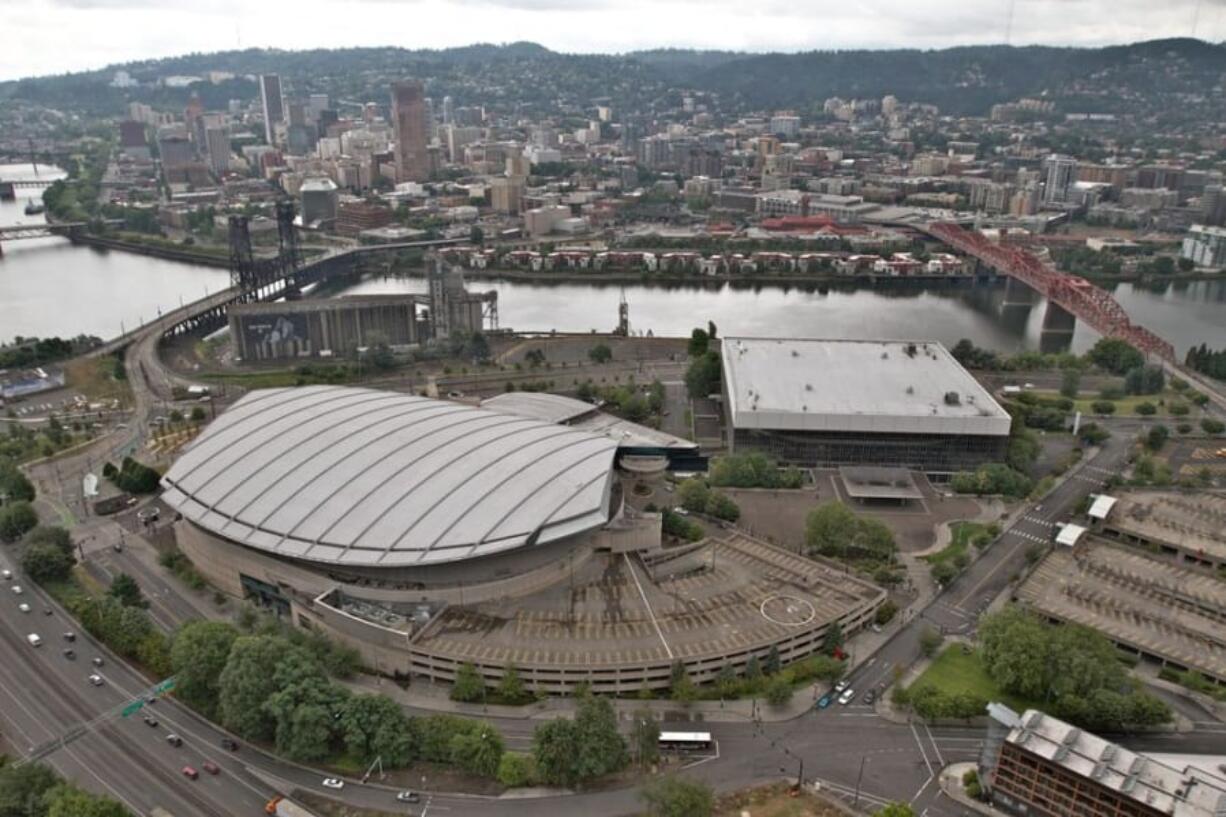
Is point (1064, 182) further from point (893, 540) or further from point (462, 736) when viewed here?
point (462, 736)

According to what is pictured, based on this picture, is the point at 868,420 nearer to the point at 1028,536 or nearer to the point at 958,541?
the point at 958,541

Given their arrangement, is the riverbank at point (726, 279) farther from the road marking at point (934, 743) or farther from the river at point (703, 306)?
the road marking at point (934, 743)

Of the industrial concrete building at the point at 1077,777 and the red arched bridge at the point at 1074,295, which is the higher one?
the red arched bridge at the point at 1074,295

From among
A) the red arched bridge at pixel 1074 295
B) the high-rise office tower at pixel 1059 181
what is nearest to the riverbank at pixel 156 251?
the red arched bridge at pixel 1074 295

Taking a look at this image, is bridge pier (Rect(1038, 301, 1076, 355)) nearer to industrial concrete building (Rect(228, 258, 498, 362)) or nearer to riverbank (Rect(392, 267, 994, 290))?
riverbank (Rect(392, 267, 994, 290))

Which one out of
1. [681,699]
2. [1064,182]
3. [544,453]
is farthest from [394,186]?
[681,699]

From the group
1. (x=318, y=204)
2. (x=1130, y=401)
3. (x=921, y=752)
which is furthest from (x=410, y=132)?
(x=921, y=752)
